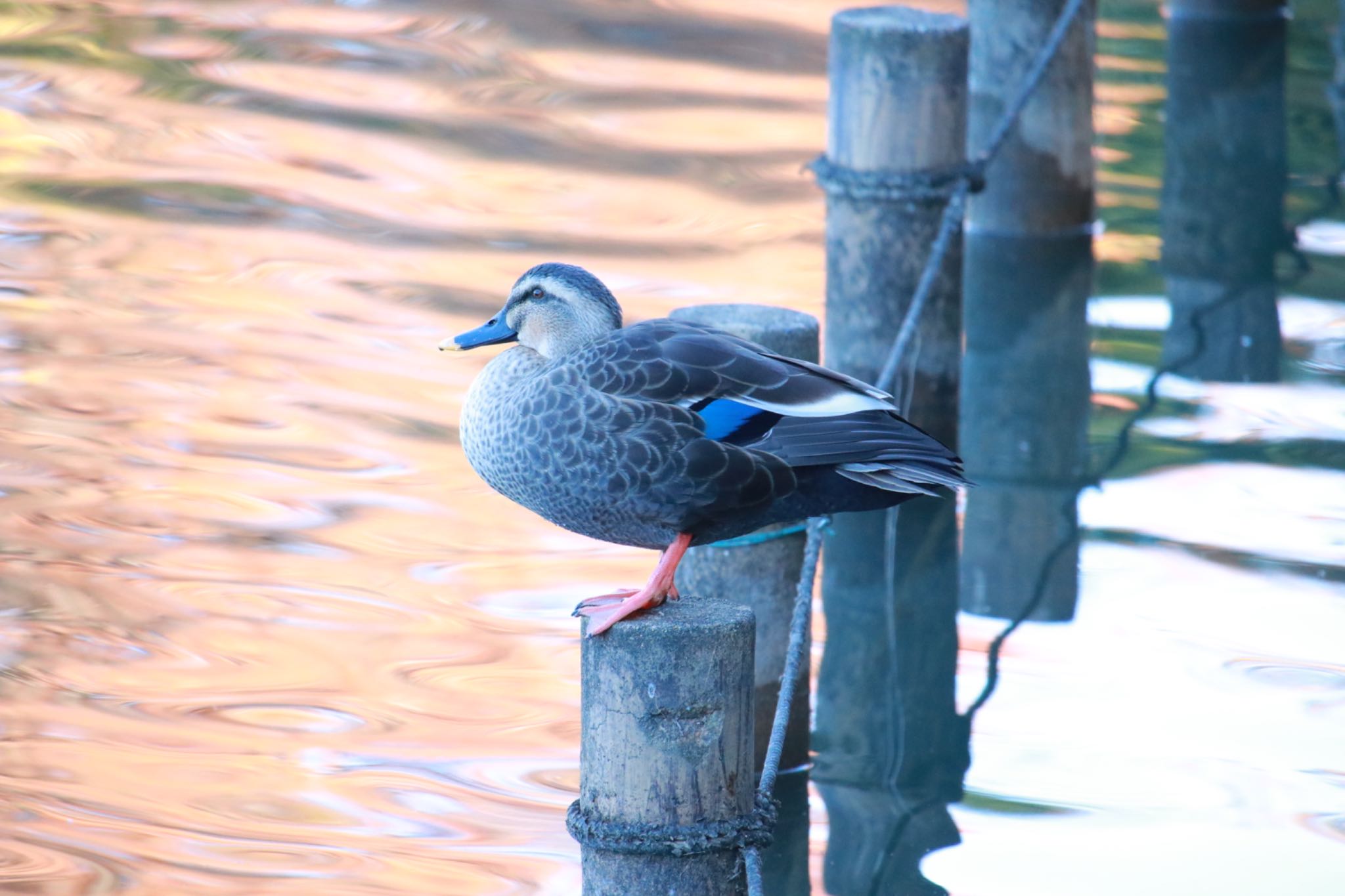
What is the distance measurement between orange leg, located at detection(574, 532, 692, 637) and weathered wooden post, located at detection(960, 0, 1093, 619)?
244 centimetres

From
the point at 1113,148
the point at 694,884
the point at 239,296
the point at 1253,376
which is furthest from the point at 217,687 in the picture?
the point at 1113,148

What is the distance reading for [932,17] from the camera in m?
4.83

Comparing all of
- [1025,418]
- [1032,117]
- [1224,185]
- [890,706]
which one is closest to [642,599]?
[890,706]

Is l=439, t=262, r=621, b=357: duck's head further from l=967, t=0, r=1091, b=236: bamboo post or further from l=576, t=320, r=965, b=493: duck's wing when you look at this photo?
l=967, t=0, r=1091, b=236: bamboo post

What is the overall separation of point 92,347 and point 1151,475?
340 centimetres

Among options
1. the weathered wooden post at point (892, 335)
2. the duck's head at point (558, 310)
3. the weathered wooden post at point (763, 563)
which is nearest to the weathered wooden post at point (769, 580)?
the weathered wooden post at point (763, 563)

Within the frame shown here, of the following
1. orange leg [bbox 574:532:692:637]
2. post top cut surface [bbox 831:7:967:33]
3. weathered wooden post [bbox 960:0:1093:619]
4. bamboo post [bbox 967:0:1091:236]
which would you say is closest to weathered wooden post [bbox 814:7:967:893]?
post top cut surface [bbox 831:7:967:33]

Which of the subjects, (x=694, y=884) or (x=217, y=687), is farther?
(x=217, y=687)

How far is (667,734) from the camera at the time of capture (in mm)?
2500

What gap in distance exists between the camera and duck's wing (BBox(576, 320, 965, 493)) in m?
2.57

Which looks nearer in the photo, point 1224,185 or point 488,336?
point 488,336

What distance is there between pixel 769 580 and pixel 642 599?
104 centimetres

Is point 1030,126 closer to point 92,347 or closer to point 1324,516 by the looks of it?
point 1324,516

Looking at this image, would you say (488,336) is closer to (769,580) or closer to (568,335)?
(568,335)
